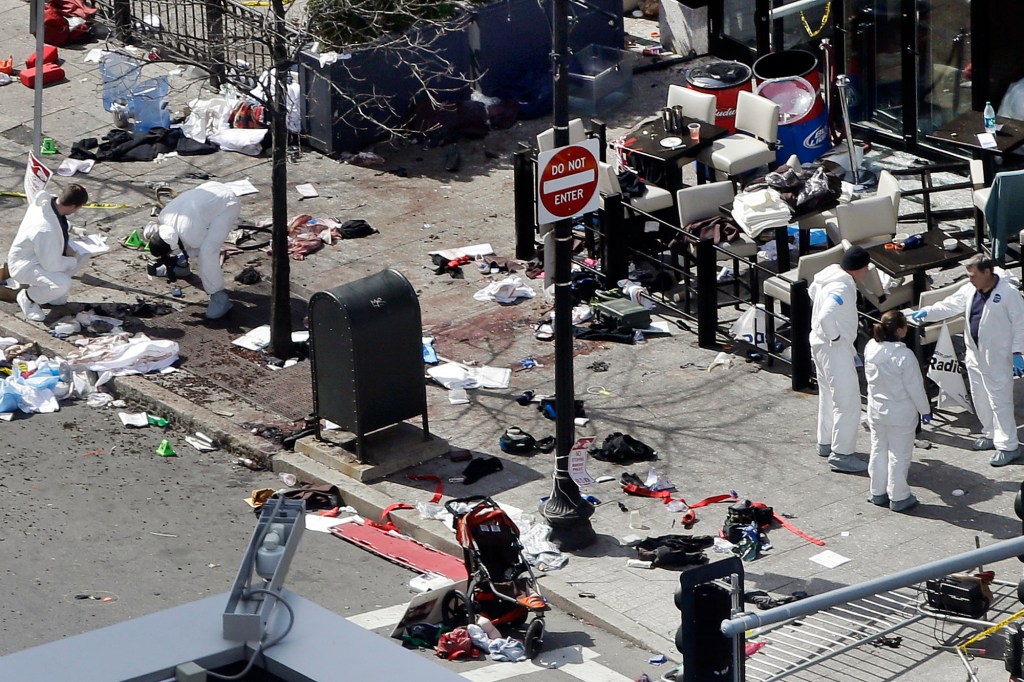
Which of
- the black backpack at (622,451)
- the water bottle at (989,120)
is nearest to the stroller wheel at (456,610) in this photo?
the black backpack at (622,451)

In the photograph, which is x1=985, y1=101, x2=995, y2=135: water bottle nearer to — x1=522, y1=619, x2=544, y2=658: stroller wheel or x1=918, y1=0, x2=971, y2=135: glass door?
x1=918, y1=0, x2=971, y2=135: glass door

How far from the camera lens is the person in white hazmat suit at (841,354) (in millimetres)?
12039

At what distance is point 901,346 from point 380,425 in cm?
391

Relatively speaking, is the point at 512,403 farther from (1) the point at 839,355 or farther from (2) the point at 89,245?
(2) the point at 89,245

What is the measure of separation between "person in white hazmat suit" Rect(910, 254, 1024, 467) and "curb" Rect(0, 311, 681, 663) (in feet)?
11.5

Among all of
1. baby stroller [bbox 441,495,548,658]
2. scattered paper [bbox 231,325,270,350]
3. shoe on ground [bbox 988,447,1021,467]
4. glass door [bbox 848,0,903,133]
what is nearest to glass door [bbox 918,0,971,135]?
glass door [bbox 848,0,903,133]

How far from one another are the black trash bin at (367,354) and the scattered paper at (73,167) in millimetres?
7023

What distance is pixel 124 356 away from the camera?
14.1 meters

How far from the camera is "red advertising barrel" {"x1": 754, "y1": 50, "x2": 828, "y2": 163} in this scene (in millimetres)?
18016

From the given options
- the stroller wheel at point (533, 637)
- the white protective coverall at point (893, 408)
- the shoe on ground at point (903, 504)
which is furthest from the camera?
the shoe on ground at point (903, 504)

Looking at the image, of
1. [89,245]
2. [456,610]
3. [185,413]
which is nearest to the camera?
[456,610]

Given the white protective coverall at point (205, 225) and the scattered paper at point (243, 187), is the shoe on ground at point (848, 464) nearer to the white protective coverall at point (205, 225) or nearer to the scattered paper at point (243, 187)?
the white protective coverall at point (205, 225)

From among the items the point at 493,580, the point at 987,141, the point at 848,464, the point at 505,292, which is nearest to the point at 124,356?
the point at 505,292

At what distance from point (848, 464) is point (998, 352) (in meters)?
1.38
